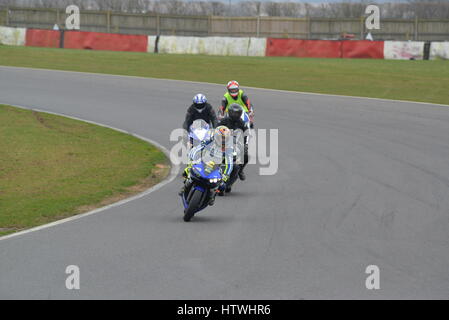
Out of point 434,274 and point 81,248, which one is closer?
point 434,274

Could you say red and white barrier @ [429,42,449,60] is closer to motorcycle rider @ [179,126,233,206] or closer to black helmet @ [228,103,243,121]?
black helmet @ [228,103,243,121]

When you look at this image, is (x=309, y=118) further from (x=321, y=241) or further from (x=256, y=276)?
(x=256, y=276)

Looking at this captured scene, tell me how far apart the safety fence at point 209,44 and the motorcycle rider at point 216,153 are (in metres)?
28.2

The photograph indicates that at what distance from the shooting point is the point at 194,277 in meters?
7.78

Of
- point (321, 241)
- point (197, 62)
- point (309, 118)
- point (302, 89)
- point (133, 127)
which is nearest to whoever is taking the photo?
point (321, 241)

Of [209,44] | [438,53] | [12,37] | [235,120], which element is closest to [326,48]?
[438,53]

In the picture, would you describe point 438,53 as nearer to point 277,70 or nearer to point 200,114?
point 277,70

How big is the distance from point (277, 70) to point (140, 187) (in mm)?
20846

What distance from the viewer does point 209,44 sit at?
136 ft

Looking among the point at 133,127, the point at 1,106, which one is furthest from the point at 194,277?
the point at 1,106

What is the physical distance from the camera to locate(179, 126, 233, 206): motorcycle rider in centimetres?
1078

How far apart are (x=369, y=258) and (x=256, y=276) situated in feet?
5.03

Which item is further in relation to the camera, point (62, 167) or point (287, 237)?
point (62, 167)

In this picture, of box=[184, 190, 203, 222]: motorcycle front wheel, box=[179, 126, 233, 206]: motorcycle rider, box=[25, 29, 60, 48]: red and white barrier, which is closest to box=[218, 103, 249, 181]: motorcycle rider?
box=[179, 126, 233, 206]: motorcycle rider
